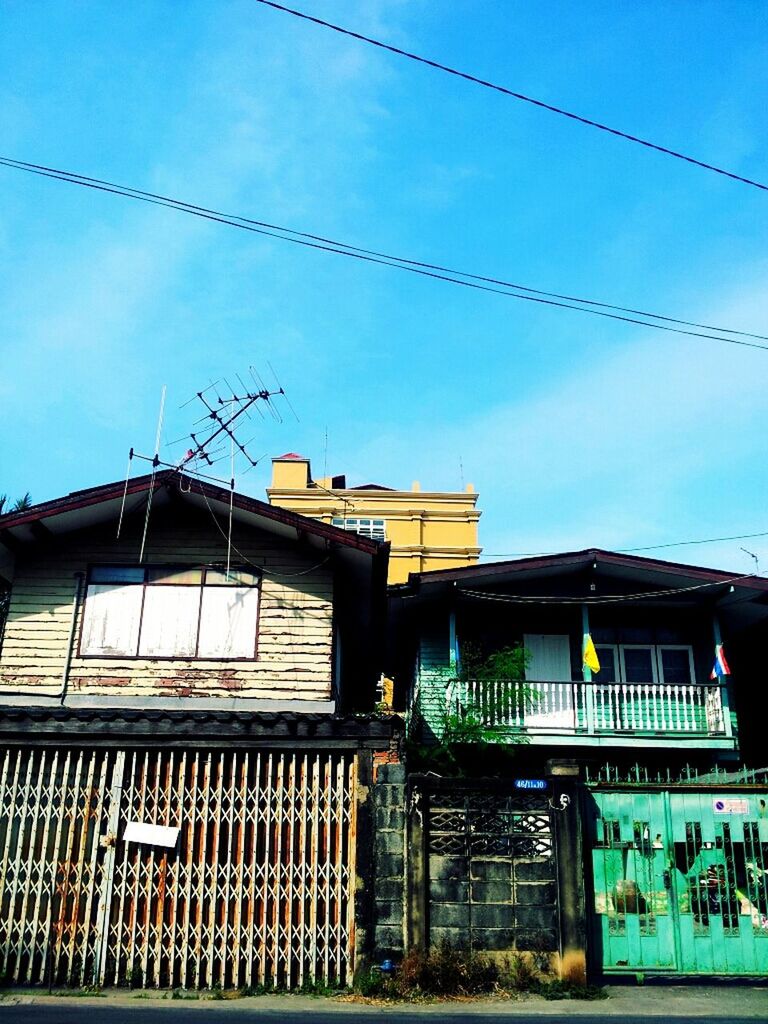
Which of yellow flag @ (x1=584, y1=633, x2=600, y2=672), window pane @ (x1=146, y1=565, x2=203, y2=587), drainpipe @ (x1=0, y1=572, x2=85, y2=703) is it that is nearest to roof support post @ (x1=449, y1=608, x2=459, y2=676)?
yellow flag @ (x1=584, y1=633, x2=600, y2=672)

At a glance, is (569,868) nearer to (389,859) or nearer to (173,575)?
(389,859)

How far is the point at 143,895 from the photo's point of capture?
10.2 m

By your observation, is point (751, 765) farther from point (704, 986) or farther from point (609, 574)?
point (704, 986)

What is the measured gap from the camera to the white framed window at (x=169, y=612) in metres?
14.8

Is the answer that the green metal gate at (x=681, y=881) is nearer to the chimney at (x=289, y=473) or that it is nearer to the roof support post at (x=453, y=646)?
the roof support post at (x=453, y=646)

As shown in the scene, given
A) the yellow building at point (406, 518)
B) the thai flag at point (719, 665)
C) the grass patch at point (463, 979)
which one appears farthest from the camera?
the yellow building at point (406, 518)

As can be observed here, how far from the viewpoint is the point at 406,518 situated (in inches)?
1247

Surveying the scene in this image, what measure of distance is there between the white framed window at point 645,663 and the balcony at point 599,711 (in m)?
0.74

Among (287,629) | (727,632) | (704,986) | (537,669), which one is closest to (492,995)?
(704,986)

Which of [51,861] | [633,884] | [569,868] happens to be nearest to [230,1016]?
[51,861]

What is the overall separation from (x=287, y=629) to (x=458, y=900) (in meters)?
6.02

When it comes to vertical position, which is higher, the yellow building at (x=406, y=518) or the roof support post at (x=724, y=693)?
the yellow building at (x=406, y=518)

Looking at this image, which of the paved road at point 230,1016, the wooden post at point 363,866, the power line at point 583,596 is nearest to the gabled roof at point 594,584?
the power line at point 583,596

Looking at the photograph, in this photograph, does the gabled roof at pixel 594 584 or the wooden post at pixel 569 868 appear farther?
the gabled roof at pixel 594 584
